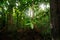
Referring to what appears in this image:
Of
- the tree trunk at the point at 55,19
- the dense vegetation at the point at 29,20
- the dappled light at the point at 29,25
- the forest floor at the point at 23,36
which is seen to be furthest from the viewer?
the forest floor at the point at 23,36

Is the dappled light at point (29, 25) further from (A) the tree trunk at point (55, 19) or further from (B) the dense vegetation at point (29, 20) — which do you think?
(A) the tree trunk at point (55, 19)

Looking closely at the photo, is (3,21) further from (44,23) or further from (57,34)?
(57,34)

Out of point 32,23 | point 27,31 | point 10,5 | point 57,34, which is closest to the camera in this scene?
point 57,34

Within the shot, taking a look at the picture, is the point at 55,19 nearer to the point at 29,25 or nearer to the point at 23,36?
the point at 29,25

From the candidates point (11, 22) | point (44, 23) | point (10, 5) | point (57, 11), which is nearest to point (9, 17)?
point (11, 22)

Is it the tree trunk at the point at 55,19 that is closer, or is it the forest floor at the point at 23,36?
the tree trunk at the point at 55,19

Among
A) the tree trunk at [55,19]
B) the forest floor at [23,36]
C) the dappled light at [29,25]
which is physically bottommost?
the forest floor at [23,36]

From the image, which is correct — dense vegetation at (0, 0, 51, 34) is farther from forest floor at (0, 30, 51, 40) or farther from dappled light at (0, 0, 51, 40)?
forest floor at (0, 30, 51, 40)

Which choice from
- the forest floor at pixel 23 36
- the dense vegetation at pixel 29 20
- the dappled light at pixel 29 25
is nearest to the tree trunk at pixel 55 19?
the dense vegetation at pixel 29 20

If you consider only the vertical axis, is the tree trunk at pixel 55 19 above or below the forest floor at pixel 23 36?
above

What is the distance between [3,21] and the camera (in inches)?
291

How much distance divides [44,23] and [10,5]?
2.84 meters

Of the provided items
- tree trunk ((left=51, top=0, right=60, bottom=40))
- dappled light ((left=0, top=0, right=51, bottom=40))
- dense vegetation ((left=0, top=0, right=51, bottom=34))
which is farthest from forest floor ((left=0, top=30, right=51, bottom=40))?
tree trunk ((left=51, top=0, right=60, bottom=40))

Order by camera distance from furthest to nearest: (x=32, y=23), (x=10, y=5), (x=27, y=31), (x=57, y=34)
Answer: (x=27, y=31) → (x=32, y=23) → (x=10, y=5) → (x=57, y=34)
